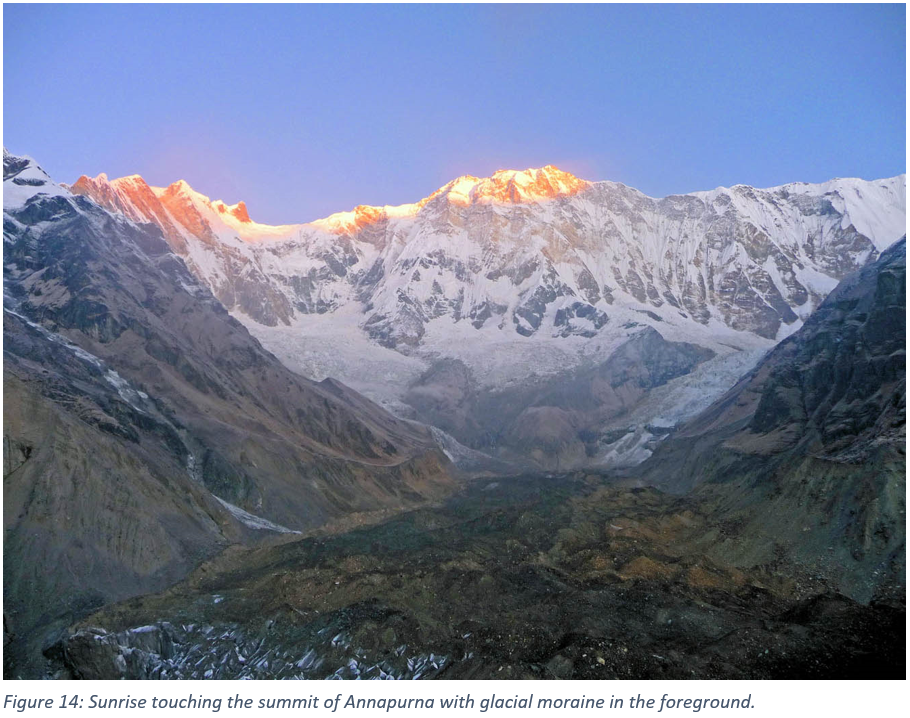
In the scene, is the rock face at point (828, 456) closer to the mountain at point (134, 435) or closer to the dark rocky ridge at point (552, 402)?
the mountain at point (134, 435)

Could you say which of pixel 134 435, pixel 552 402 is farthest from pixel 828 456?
pixel 552 402

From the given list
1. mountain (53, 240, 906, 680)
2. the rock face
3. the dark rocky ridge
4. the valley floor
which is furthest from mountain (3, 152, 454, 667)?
the rock face

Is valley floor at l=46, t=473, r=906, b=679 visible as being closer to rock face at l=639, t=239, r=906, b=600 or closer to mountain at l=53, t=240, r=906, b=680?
mountain at l=53, t=240, r=906, b=680

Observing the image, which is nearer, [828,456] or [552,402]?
[828,456]

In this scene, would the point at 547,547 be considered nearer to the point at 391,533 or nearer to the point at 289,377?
the point at 391,533

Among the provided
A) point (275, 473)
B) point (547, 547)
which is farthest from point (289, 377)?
point (547, 547)

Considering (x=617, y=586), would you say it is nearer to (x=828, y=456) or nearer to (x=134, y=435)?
(x=828, y=456)

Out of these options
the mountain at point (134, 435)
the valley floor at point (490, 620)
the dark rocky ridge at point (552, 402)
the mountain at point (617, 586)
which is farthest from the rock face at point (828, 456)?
the dark rocky ridge at point (552, 402)
